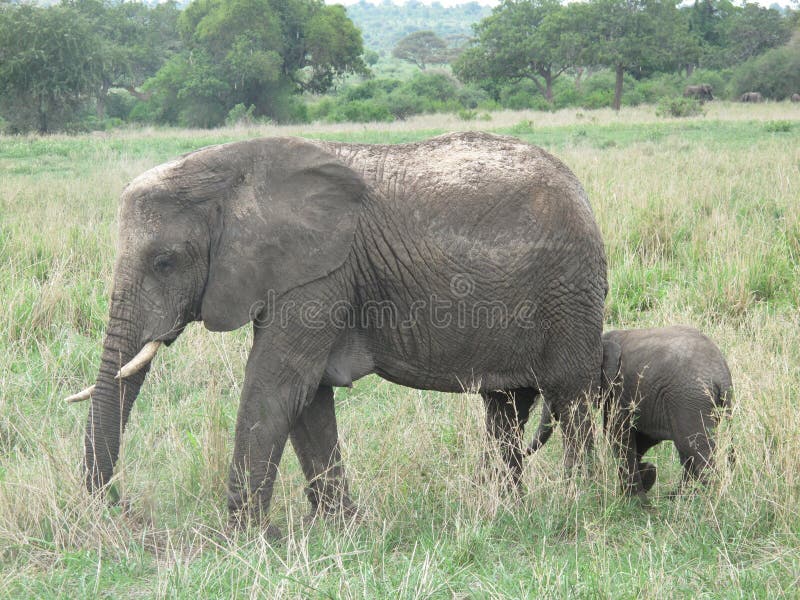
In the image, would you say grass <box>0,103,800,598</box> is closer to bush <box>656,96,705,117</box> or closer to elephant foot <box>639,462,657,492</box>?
elephant foot <box>639,462,657,492</box>

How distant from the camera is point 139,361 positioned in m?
3.69

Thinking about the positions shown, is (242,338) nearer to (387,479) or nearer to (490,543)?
(387,479)

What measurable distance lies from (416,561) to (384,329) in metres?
1.04

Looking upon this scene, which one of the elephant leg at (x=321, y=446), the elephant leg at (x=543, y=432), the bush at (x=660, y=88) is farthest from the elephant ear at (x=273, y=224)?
the bush at (x=660, y=88)

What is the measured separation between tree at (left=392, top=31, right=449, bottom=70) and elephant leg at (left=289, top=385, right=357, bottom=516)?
87.0 meters

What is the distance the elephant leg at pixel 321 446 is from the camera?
13.9ft

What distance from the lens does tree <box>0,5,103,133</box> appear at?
91.4 feet

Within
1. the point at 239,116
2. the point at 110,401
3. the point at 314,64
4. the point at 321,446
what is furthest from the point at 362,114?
the point at 110,401

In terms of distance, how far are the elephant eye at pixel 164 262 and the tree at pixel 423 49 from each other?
87.3 meters

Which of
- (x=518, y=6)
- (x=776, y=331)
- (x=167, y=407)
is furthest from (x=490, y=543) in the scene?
(x=518, y=6)

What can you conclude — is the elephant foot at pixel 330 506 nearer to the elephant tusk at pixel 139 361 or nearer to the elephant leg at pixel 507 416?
the elephant leg at pixel 507 416

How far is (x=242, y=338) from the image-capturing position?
643 centimetres

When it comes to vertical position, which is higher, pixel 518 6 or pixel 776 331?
pixel 518 6

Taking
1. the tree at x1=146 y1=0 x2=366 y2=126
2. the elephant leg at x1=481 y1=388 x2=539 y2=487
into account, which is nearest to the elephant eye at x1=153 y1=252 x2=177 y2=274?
the elephant leg at x1=481 y1=388 x2=539 y2=487
